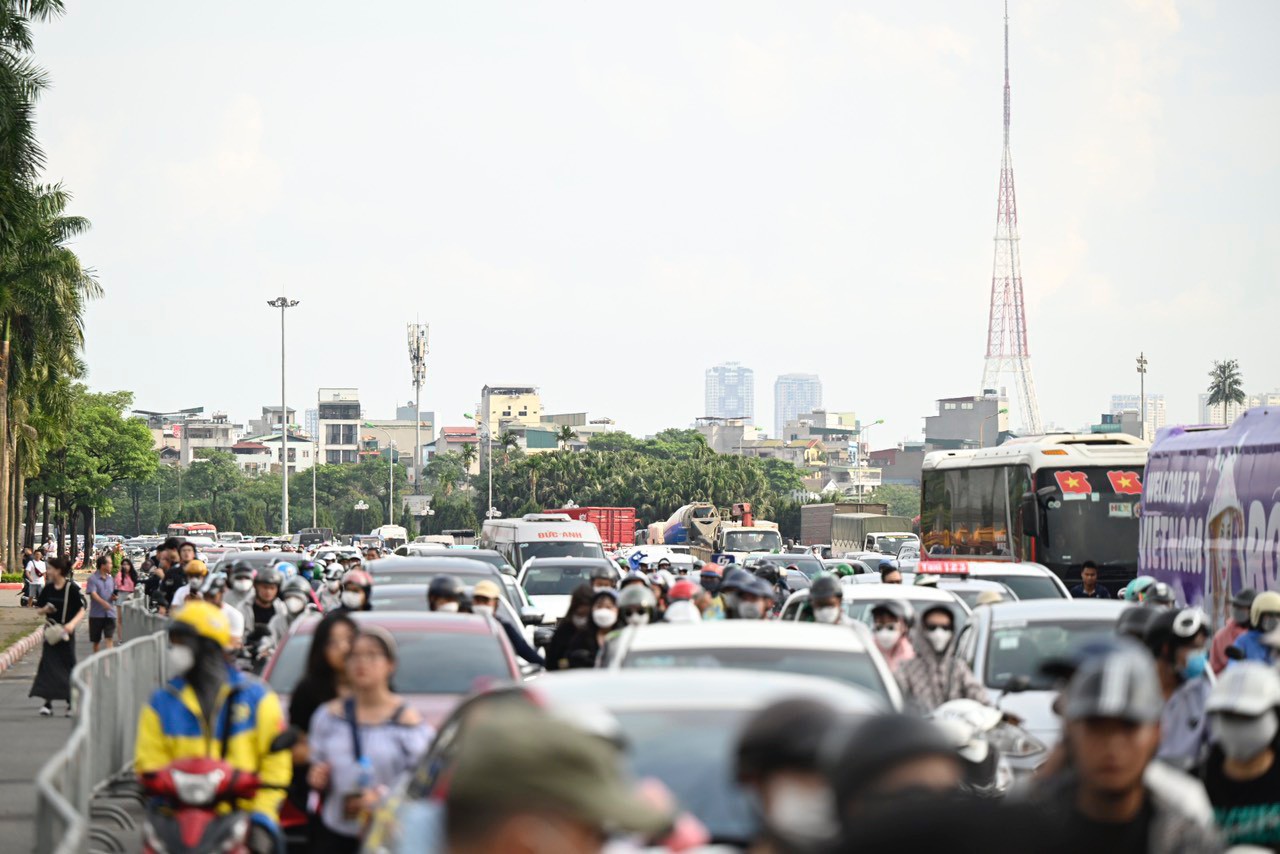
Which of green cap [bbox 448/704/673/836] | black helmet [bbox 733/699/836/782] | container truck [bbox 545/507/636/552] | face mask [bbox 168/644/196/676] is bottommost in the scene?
container truck [bbox 545/507/636/552]

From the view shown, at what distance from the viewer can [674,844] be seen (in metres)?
4.77

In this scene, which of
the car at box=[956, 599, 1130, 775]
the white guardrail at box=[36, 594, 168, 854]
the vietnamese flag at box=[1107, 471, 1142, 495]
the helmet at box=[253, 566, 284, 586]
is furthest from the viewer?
the vietnamese flag at box=[1107, 471, 1142, 495]

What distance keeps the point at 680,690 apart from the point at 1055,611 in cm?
728

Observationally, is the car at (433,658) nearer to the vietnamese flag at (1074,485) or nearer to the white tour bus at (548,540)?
the vietnamese flag at (1074,485)

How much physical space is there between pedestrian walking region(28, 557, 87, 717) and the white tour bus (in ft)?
39.3

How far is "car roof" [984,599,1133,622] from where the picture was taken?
1341 centimetres

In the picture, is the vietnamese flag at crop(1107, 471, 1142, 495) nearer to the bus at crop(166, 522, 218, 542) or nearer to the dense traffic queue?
the dense traffic queue

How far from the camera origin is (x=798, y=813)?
3594 mm

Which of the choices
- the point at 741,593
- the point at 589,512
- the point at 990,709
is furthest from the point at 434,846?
the point at 589,512

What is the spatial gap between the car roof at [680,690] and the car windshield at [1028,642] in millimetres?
6533

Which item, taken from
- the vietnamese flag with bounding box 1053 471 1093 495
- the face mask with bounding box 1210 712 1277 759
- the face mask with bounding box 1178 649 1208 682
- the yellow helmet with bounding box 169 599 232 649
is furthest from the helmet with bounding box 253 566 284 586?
the vietnamese flag with bounding box 1053 471 1093 495

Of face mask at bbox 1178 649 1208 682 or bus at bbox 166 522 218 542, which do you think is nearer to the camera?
face mask at bbox 1178 649 1208 682

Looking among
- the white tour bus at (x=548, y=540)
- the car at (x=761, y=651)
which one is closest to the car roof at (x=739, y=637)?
the car at (x=761, y=651)

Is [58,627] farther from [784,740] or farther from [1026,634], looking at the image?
[784,740]
